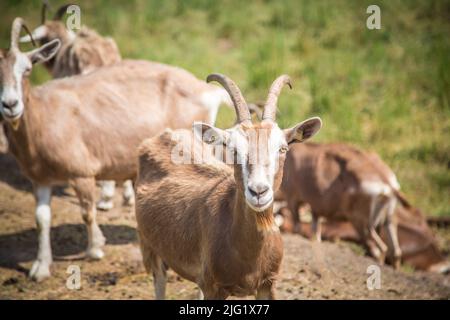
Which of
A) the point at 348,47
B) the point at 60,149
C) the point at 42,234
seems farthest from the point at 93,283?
the point at 348,47

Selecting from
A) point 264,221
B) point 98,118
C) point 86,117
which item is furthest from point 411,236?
point 264,221

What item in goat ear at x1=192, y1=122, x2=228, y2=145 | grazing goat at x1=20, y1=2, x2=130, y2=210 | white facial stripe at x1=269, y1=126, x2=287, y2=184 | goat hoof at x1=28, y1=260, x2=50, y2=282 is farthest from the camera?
grazing goat at x1=20, y1=2, x2=130, y2=210

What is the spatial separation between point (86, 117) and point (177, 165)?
6.46ft

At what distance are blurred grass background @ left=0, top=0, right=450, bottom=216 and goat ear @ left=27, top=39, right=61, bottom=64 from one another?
210 inches

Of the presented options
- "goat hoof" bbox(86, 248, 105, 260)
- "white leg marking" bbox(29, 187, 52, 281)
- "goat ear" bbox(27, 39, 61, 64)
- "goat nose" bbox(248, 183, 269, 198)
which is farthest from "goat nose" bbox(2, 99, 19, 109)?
"goat nose" bbox(248, 183, 269, 198)

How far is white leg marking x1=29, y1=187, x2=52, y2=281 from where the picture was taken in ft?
24.9

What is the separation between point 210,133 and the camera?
17.2ft

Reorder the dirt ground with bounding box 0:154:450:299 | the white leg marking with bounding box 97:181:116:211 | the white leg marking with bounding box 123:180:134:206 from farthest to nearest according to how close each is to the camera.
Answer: the white leg marking with bounding box 123:180:134:206, the white leg marking with bounding box 97:181:116:211, the dirt ground with bounding box 0:154:450:299

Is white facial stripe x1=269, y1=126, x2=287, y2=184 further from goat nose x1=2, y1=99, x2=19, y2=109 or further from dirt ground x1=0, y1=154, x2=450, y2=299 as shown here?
goat nose x1=2, y1=99, x2=19, y2=109

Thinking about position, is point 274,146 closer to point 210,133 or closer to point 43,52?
point 210,133

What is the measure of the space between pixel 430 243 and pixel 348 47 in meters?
6.62

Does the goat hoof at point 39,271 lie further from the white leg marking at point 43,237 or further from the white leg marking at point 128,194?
the white leg marking at point 128,194
